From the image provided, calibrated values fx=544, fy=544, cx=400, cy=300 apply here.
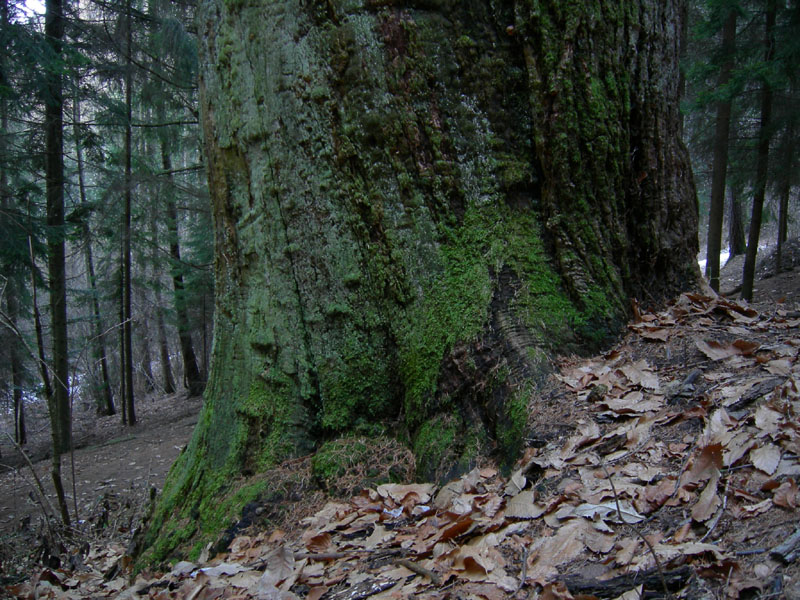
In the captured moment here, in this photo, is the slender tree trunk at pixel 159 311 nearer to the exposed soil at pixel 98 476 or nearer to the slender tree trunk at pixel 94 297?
the slender tree trunk at pixel 94 297

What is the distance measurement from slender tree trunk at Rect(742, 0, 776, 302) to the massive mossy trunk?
919 cm

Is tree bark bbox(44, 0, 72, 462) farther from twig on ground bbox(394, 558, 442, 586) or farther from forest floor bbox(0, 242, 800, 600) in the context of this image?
twig on ground bbox(394, 558, 442, 586)

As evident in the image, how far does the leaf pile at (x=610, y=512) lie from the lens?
1496 mm

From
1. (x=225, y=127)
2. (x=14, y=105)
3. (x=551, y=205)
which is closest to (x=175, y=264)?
(x=14, y=105)

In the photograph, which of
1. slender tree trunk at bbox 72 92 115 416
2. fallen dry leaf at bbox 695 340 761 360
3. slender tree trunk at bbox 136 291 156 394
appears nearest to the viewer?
fallen dry leaf at bbox 695 340 761 360

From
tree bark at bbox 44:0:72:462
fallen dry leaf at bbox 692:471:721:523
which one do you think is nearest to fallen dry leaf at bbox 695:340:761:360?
fallen dry leaf at bbox 692:471:721:523

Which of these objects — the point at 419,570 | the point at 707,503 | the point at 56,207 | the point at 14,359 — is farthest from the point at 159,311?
the point at 707,503

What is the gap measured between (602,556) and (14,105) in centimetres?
1307

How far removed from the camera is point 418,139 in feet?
9.66

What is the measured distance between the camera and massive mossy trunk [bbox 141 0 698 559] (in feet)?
9.61

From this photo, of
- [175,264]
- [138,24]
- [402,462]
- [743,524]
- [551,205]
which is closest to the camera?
[743,524]

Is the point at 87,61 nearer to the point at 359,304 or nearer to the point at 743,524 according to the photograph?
the point at 359,304

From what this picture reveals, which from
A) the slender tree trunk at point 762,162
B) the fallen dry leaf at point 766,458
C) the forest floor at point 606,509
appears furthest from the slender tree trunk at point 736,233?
the fallen dry leaf at point 766,458

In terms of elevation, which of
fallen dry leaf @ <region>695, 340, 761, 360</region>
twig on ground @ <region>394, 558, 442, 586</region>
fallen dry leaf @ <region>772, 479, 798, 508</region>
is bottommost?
twig on ground @ <region>394, 558, 442, 586</region>
